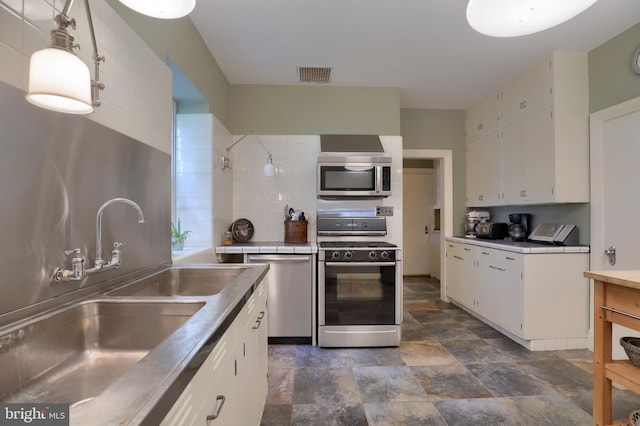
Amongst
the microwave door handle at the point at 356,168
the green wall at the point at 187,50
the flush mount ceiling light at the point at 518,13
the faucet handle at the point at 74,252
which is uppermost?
the green wall at the point at 187,50

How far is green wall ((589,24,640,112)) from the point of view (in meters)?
2.38

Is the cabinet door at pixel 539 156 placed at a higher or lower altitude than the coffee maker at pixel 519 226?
higher

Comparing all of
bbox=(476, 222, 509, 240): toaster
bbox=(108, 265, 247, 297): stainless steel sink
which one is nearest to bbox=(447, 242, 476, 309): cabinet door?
bbox=(476, 222, 509, 240): toaster

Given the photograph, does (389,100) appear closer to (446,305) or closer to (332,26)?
(332,26)

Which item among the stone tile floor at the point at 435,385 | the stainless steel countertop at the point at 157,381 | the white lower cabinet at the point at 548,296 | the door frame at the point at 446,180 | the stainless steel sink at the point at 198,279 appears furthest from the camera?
the door frame at the point at 446,180

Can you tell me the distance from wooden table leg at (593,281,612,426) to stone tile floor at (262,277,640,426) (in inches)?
11.8

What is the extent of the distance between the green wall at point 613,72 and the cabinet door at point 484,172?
944 millimetres

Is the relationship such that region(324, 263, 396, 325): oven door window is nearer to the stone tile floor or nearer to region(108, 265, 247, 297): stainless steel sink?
the stone tile floor

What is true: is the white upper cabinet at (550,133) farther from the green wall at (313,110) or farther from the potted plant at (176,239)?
the potted plant at (176,239)

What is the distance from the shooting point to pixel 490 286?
314 cm

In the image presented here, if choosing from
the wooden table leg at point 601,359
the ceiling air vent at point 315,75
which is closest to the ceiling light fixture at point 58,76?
the wooden table leg at point 601,359

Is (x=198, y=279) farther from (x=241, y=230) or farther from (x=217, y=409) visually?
(x=241, y=230)

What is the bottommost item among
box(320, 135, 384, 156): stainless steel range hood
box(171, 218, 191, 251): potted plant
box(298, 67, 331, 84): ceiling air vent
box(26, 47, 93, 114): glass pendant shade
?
box(171, 218, 191, 251): potted plant

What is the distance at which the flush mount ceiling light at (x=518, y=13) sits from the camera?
124 centimetres
